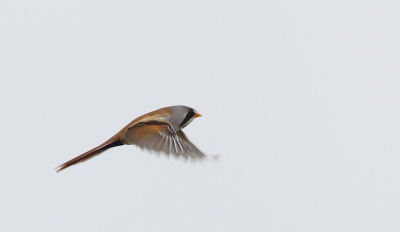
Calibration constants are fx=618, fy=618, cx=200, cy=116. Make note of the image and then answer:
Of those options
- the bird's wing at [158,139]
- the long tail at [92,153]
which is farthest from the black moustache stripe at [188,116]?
the long tail at [92,153]

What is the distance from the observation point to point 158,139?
24.4ft

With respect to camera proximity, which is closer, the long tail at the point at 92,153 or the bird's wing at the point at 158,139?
the bird's wing at the point at 158,139

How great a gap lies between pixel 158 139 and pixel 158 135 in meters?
0.12

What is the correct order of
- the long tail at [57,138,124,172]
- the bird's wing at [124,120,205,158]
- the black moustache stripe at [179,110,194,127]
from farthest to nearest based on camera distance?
1. the black moustache stripe at [179,110,194,127]
2. the long tail at [57,138,124,172]
3. the bird's wing at [124,120,205,158]

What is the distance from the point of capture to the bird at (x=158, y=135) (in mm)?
7332

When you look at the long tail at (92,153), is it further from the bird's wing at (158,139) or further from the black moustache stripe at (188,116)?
the black moustache stripe at (188,116)

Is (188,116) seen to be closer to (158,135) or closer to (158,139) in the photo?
(158,135)

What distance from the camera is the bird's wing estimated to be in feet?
23.8

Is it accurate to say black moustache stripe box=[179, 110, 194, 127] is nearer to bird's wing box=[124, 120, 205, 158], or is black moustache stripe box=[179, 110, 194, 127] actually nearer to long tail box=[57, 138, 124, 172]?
bird's wing box=[124, 120, 205, 158]

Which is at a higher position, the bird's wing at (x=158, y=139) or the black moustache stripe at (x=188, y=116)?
the black moustache stripe at (x=188, y=116)

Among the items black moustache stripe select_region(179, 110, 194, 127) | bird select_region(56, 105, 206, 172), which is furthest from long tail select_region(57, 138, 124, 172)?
black moustache stripe select_region(179, 110, 194, 127)

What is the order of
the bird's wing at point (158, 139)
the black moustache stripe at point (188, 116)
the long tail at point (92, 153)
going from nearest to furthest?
the bird's wing at point (158, 139), the long tail at point (92, 153), the black moustache stripe at point (188, 116)

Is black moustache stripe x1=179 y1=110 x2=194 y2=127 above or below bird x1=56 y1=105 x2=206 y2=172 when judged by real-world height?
above

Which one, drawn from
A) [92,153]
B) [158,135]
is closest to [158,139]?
[158,135]
